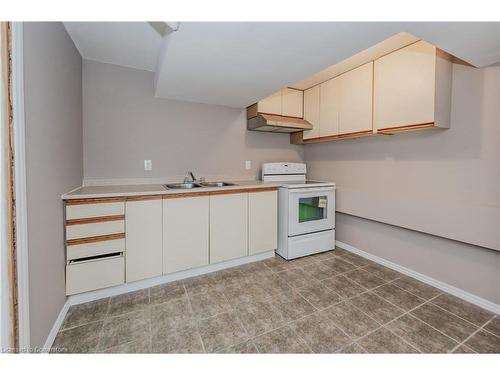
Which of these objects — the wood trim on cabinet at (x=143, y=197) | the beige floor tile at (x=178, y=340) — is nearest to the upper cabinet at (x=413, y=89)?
the wood trim on cabinet at (x=143, y=197)

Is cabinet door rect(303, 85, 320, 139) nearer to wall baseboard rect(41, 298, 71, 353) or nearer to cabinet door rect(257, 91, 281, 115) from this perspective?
cabinet door rect(257, 91, 281, 115)

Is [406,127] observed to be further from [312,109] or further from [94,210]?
[94,210]

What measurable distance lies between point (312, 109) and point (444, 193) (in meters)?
1.80

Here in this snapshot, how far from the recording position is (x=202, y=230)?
7.10 feet

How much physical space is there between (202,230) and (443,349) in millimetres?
1946

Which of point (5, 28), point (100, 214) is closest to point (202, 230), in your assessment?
point (100, 214)

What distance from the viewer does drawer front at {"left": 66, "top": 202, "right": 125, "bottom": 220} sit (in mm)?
1636

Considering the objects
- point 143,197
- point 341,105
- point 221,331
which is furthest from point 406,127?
point 143,197

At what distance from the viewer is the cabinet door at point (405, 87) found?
69.7 inches

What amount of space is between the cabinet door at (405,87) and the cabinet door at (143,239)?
91.9 inches

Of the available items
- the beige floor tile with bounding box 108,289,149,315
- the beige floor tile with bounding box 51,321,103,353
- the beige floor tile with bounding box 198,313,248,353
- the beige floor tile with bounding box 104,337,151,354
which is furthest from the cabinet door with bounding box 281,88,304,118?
the beige floor tile with bounding box 51,321,103,353

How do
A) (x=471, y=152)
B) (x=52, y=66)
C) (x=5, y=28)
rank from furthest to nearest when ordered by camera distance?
(x=471, y=152), (x=52, y=66), (x=5, y=28)

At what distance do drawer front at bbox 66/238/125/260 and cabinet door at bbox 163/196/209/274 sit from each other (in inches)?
14.4
